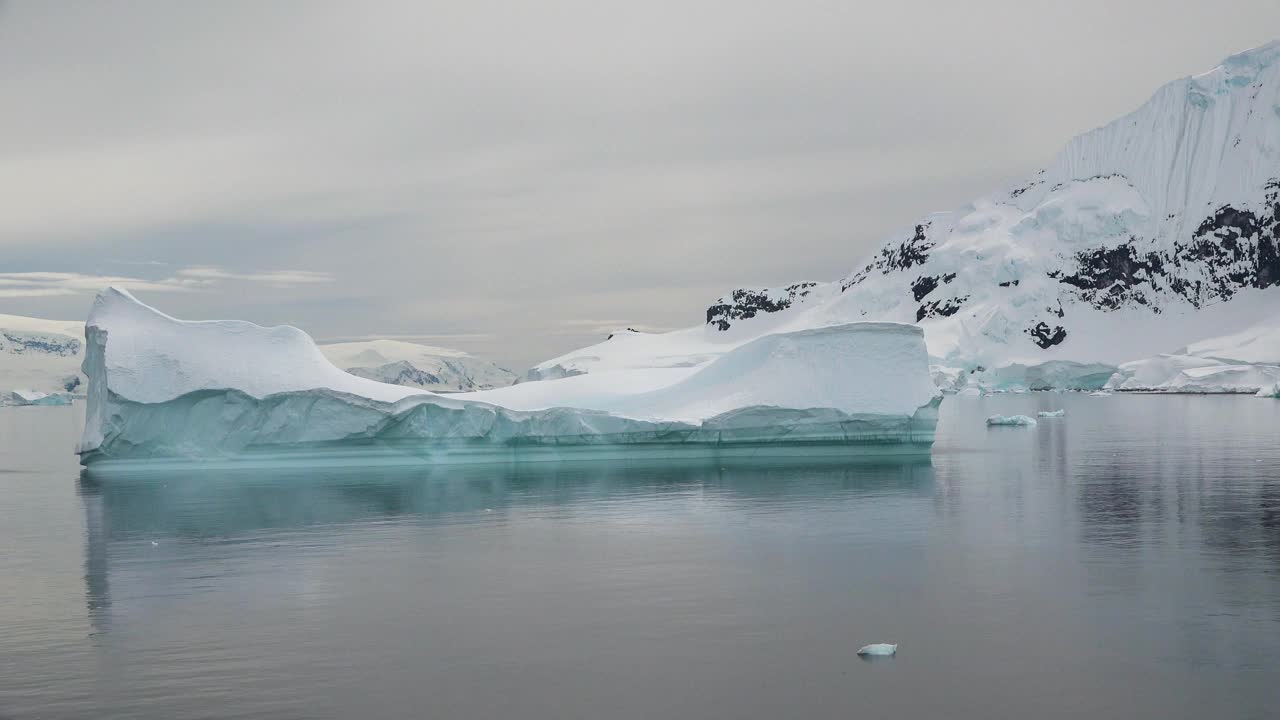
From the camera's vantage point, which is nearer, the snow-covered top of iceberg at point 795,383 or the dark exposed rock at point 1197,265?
the snow-covered top of iceberg at point 795,383

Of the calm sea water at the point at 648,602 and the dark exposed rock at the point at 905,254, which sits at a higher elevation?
the dark exposed rock at the point at 905,254

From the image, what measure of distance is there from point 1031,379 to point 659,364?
4537 cm

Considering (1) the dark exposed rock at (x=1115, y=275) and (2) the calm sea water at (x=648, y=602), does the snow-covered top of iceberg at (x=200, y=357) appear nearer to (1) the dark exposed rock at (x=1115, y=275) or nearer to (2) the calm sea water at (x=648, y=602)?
(2) the calm sea water at (x=648, y=602)

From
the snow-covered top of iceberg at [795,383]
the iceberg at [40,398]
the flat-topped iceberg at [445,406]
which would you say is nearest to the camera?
the flat-topped iceberg at [445,406]

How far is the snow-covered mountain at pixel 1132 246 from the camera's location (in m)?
152

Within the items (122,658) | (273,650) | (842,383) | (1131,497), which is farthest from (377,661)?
(842,383)

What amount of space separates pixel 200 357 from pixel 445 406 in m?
6.52

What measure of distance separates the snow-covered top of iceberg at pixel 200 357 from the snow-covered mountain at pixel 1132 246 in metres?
115

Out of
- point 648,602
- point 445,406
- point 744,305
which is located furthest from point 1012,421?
point 744,305

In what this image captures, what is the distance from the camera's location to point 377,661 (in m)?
10.9

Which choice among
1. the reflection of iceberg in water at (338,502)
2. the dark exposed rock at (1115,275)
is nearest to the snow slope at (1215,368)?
the dark exposed rock at (1115,275)

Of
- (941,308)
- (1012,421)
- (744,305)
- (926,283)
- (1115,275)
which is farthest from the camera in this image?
(744,305)

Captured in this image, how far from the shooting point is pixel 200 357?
1161 inches

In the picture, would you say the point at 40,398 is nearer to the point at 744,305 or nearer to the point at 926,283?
the point at 744,305
